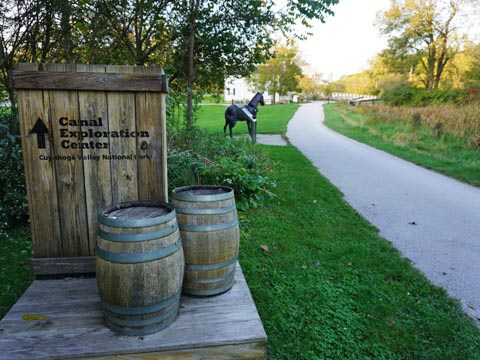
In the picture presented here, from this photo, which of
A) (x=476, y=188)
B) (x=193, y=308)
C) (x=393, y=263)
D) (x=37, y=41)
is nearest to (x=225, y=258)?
(x=193, y=308)

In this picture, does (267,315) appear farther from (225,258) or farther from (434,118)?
(434,118)

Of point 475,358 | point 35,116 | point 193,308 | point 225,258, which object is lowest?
point 475,358

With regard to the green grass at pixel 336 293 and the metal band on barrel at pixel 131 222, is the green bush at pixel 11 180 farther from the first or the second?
the metal band on barrel at pixel 131 222

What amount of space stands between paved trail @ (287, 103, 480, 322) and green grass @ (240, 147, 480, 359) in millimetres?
270

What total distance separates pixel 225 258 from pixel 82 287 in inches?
45.0

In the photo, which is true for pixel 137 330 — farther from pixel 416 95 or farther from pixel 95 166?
pixel 416 95

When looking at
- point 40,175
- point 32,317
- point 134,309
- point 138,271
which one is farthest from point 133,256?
point 40,175

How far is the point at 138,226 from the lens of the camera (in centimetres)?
204

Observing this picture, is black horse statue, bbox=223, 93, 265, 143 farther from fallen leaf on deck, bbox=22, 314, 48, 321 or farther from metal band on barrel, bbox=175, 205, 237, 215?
fallen leaf on deck, bbox=22, 314, 48, 321

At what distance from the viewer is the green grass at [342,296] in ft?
8.78

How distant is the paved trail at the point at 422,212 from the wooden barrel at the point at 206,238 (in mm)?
2275

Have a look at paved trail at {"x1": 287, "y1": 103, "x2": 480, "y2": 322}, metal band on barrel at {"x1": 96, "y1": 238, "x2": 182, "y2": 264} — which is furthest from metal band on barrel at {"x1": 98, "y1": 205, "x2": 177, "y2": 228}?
paved trail at {"x1": 287, "y1": 103, "x2": 480, "y2": 322}

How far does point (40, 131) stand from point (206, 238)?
57.6 inches

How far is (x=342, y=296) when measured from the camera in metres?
3.32
